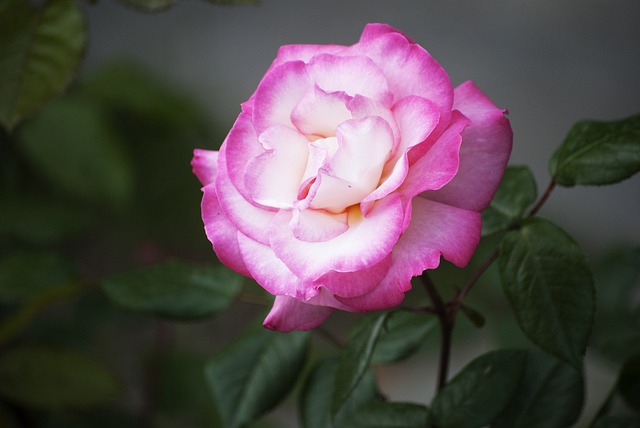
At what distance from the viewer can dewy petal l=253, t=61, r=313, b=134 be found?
1.19 feet

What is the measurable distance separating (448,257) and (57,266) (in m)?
0.53

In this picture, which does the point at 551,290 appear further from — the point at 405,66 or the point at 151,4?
the point at 151,4

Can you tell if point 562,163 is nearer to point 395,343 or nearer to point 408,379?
point 395,343

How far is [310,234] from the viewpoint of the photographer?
1.11 feet

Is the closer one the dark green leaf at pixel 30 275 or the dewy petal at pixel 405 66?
the dewy petal at pixel 405 66

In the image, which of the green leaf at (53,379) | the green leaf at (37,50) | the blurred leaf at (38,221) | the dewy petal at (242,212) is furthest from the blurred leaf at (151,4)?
the blurred leaf at (38,221)

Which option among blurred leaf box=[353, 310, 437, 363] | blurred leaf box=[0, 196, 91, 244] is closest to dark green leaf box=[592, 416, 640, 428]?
blurred leaf box=[353, 310, 437, 363]

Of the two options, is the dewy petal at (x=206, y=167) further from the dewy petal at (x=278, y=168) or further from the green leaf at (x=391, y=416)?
the green leaf at (x=391, y=416)

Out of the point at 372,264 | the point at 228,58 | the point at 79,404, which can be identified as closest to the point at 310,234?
the point at 372,264

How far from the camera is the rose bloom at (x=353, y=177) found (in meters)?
0.33

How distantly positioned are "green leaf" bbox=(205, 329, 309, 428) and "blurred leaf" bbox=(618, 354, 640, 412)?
8.7 inches

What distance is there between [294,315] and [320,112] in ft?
0.34

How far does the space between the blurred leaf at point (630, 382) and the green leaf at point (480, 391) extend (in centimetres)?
9

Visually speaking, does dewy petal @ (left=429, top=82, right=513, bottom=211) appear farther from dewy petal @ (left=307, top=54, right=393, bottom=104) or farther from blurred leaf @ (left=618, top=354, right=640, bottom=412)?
blurred leaf @ (left=618, top=354, right=640, bottom=412)
